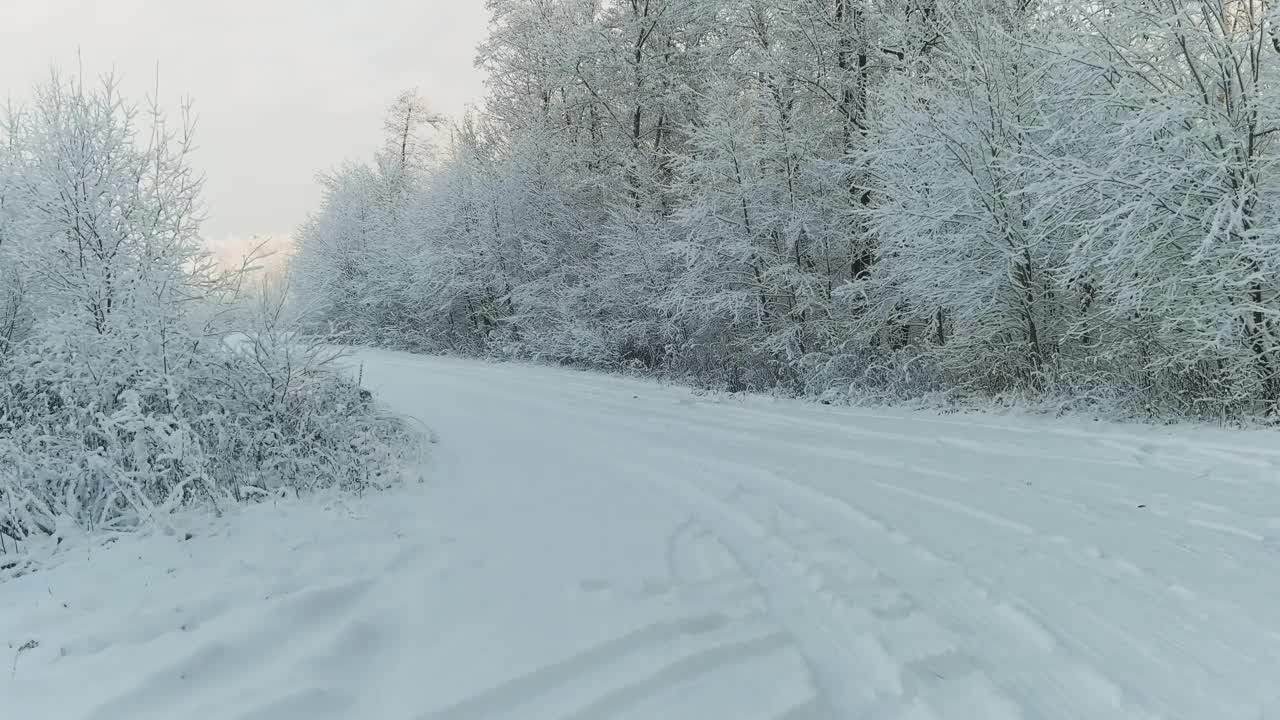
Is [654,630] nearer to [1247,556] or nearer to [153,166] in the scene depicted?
[1247,556]

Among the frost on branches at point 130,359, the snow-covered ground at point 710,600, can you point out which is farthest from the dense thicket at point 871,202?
the frost on branches at point 130,359

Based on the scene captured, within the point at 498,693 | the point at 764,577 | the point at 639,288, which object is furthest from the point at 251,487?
the point at 639,288

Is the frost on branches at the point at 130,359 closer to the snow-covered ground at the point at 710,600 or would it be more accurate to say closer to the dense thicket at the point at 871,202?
the snow-covered ground at the point at 710,600

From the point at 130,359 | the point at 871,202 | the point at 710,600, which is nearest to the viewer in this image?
the point at 710,600

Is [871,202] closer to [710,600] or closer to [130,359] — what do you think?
[710,600]

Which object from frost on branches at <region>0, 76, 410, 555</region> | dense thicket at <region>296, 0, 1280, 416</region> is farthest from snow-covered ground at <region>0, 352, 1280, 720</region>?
dense thicket at <region>296, 0, 1280, 416</region>

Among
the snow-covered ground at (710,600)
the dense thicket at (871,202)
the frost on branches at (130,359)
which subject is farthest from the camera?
the dense thicket at (871,202)

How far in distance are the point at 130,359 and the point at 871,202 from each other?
1100 centimetres

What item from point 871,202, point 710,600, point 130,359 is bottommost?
point 710,600

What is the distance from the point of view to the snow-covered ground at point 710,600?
213 centimetres

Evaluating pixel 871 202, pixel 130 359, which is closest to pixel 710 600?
pixel 130 359

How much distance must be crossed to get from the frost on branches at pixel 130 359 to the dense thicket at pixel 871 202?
7.54 metres

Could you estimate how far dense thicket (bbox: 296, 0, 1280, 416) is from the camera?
641cm

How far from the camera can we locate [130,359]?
18.2 ft
